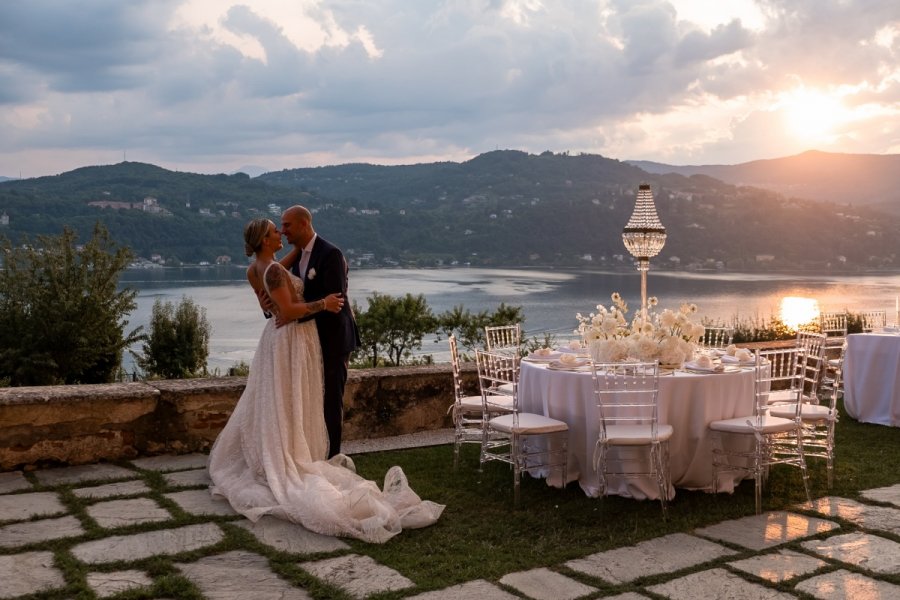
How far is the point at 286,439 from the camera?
4.61 m

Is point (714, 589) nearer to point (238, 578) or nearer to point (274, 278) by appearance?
point (238, 578)

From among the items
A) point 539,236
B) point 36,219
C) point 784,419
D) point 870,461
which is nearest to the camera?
point 784,419

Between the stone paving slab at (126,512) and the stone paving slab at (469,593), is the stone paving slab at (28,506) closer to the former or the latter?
the stone paving slab at (126,512)

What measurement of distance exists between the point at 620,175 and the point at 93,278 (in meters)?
55.8

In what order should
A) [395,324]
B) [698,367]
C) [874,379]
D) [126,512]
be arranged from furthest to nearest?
1. [395,324]
2. [874,379]
3. [698,367]
4. [126,512]

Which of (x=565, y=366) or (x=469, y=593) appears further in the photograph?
(x=565, y=366)

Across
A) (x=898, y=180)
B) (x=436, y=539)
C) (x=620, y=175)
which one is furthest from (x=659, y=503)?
(x=898, y=180)

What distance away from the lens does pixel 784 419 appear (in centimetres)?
505

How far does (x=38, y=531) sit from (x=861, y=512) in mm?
4295

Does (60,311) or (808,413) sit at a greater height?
(60,311)

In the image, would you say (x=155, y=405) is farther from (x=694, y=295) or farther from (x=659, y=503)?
(x=694, y=295)

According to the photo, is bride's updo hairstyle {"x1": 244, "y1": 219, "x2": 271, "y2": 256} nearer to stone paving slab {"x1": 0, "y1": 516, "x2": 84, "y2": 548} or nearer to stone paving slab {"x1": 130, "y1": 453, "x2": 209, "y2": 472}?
stone paving slab {"x1": 130, "y1": 453, "x2": 209, "y2": 472}

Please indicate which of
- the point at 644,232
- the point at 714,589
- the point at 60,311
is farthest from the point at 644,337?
the point at 60,311

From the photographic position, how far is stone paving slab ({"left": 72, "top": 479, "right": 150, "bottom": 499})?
177 inches
